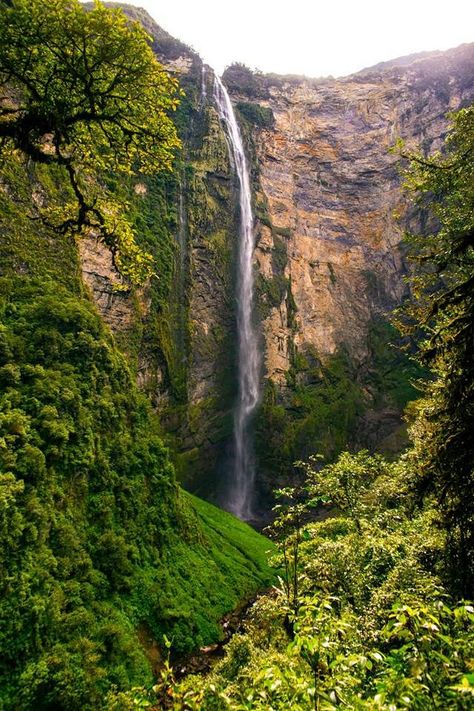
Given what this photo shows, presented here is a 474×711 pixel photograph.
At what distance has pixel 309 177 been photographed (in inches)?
2077

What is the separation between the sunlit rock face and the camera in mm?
47625

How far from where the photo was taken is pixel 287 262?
151ft

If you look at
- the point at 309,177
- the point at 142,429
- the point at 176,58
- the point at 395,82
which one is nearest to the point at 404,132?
the point at 395,82

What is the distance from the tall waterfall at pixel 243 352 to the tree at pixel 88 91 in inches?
1298

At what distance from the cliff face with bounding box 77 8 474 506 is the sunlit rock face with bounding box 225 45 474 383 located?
0.18 meters

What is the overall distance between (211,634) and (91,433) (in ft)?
30.1

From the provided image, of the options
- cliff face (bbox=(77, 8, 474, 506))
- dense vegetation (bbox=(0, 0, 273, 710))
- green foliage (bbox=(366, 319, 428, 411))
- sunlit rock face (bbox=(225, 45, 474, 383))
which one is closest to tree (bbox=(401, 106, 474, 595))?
dense vegetation (bbox=(0, 0, 273, 710))

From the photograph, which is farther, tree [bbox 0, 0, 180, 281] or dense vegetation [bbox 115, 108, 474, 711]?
tree [bbox 0, 0, 180, 281]

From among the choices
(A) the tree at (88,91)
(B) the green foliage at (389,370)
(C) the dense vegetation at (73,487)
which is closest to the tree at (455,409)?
(A) the tree at (88,91)

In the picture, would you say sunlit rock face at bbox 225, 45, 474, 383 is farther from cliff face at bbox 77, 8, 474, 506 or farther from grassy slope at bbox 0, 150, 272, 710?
grassy slope at bbox 0, 150, 272, 710

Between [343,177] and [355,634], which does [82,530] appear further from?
[343,177]

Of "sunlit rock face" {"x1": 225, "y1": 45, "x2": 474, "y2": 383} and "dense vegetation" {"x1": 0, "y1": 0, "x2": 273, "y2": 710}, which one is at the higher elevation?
"sunlit rock face" {"x1": 225, "y1": 45, "x2": 474, "y2": 383}

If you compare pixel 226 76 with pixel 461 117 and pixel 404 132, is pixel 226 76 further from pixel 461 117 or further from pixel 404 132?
pixel 461 117

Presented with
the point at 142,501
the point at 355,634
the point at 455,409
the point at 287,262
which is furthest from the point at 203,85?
the point at 355,634
